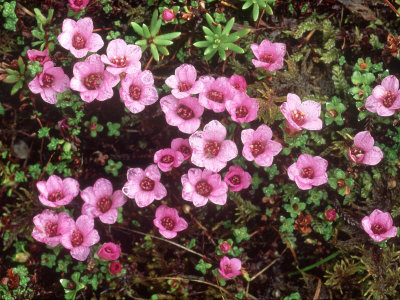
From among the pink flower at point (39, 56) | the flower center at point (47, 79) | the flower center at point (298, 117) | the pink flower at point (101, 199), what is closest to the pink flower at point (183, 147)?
the pink flower at point (101, 199)

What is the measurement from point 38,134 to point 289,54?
2122mm

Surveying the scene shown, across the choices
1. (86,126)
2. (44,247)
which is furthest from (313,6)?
(44,247)

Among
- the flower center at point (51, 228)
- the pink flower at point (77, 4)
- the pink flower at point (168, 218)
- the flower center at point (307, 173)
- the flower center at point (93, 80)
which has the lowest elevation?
the flower center at point (51, 228)

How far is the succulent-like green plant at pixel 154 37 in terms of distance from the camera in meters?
3.07

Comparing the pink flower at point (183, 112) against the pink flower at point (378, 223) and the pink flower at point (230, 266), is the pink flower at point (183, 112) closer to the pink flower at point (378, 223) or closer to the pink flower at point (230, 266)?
the pink flower at point (230, 266)

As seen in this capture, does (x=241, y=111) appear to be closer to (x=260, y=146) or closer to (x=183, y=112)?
(x=260, y=146)

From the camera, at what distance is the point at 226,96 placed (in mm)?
2961

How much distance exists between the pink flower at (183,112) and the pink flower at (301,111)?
0.60m

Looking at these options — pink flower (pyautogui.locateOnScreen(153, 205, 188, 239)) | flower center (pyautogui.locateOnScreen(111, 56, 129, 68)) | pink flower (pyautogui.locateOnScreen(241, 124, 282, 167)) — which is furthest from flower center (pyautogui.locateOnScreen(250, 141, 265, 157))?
flower center (pyautogui.locateOnScreen(111, 56, 129, 68))

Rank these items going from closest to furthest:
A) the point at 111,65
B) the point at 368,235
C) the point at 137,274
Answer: the point at 111,65
the point at 368,235
the point at 137,274

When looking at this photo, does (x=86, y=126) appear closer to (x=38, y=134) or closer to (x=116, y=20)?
(x=38, y=134)

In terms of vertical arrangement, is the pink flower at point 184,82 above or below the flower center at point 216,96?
above

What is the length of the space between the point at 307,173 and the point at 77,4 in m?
2.08

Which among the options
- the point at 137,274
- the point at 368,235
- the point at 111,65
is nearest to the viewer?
the point at 111,65
